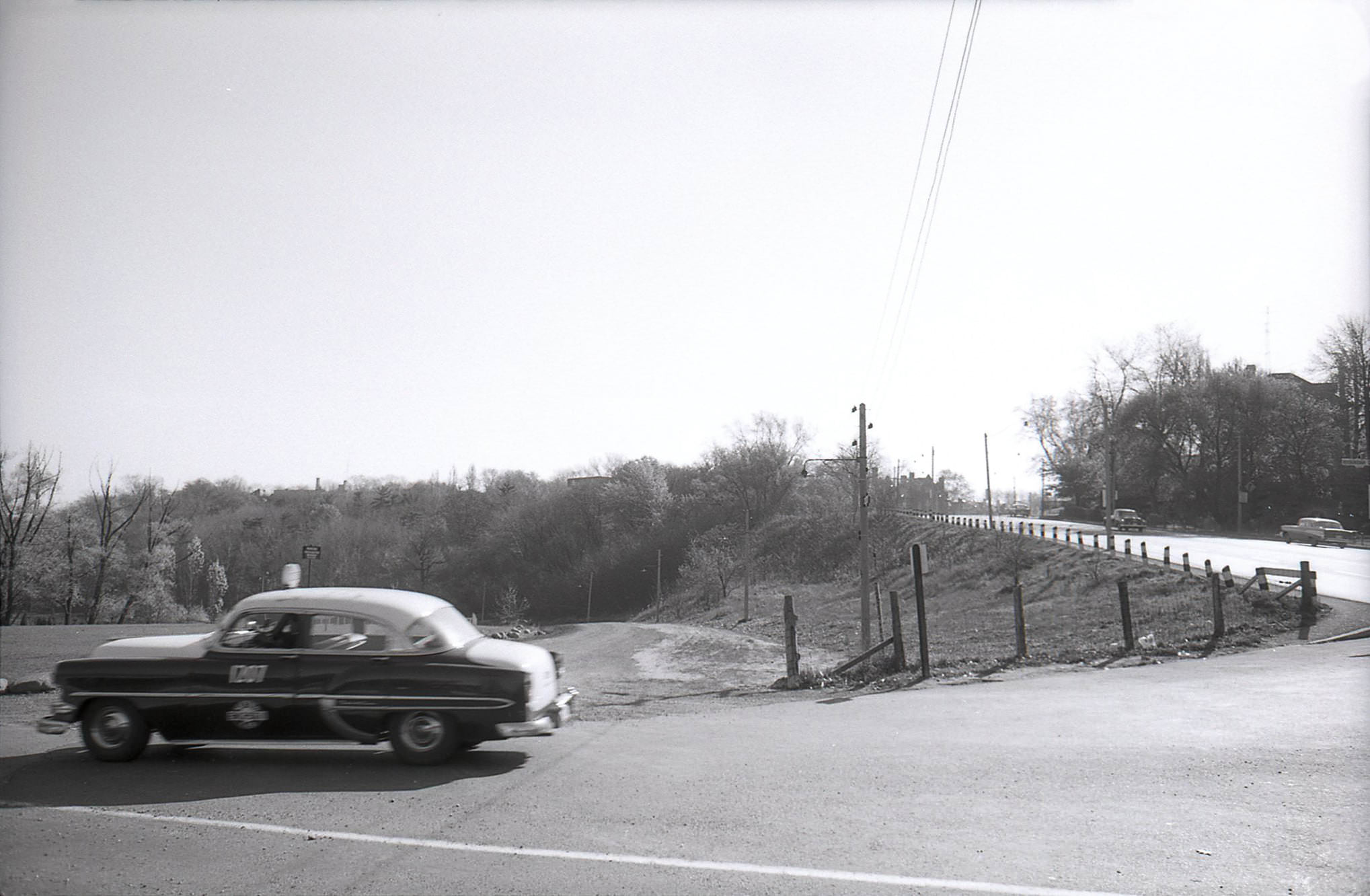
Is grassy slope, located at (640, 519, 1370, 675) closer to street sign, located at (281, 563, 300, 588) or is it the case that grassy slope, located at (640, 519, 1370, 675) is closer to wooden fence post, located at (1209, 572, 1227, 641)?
wooden fence post, located at (1209, 572, 1227, 641)

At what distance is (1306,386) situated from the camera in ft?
205

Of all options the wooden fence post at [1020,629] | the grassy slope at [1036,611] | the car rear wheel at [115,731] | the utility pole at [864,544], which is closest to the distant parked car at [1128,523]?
the grassy slope at [1036,611]

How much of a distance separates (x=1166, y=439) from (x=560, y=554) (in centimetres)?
6195

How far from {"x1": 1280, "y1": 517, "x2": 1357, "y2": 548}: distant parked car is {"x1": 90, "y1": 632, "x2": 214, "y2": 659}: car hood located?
1915 inches

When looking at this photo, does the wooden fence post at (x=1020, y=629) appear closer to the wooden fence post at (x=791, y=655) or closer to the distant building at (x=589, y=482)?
the wooden fence post at (x=791, y=655)

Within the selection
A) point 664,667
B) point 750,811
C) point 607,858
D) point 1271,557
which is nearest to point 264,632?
point 607,858

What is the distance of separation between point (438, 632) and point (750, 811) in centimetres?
342

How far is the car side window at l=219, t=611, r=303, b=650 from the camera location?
8508 mm

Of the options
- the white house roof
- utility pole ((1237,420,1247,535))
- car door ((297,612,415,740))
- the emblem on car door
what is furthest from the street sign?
utility pole ((1237,420,1247,535))

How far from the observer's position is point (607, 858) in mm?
5770

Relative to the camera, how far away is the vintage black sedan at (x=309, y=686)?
8273 mm

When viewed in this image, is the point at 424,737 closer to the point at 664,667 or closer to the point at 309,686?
the point at 309,686

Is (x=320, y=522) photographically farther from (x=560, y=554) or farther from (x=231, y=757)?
(x=231, y=757)

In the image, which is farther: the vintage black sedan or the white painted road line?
the vintage black sedan
